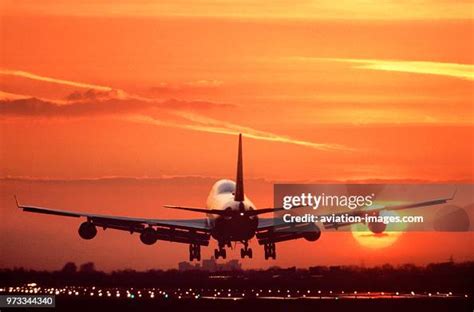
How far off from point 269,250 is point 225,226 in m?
10.6

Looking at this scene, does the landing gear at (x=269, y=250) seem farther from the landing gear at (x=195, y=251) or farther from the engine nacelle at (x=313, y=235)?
the landing gear at (x=195, y=251)

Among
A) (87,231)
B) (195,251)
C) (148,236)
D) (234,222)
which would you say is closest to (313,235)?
(234,222)

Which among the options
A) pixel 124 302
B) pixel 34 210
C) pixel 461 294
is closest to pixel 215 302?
pixel 124 302

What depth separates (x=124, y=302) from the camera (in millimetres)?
120125

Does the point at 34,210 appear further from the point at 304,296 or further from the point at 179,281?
the point at 304,296

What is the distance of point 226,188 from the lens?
16800 centimetres

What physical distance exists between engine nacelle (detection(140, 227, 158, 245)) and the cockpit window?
11511 mm

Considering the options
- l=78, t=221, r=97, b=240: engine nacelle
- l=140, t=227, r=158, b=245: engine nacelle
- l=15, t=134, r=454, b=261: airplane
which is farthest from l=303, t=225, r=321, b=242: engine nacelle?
l=78, t=221, r=97, b=240: engine nacelle

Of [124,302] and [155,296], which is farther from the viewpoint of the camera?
[155,296]

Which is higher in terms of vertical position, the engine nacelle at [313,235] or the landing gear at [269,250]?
the engine nacelle at [313,235]

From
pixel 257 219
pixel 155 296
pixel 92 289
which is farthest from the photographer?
pixel 257 219

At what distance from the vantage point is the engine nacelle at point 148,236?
516ft

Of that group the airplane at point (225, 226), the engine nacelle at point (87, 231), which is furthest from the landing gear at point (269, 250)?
the engine nacelle at point (87, 231)

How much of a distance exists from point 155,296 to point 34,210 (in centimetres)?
2354
